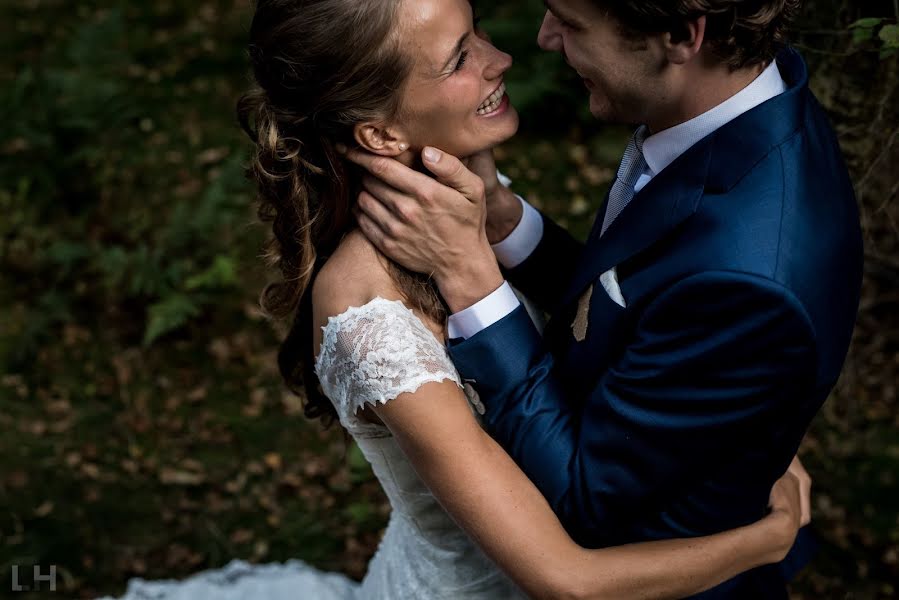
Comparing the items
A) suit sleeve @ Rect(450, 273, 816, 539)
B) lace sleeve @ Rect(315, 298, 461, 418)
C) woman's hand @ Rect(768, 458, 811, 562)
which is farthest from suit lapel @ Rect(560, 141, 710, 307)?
woman's hand @ Rect(768, 458, 811, 562)

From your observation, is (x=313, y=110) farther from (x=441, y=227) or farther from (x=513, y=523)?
(x=513, y=523)

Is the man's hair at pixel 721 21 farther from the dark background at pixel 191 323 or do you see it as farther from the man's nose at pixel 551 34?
the dark background at pixel 191 323

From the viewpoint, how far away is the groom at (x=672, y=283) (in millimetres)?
2016

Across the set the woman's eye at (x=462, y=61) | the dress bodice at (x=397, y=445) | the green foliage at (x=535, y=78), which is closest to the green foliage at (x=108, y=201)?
the green foliage at (x=535, y=78)

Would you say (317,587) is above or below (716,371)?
below

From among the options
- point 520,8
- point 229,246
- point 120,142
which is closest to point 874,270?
point 520,8

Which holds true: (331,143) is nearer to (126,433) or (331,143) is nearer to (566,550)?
(566,550)

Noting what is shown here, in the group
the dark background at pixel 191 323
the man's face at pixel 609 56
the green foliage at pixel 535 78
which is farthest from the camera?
the green foliage at pixel 535 78

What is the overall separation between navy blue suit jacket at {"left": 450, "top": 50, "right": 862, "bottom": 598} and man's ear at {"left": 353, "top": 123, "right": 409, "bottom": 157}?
58 cm

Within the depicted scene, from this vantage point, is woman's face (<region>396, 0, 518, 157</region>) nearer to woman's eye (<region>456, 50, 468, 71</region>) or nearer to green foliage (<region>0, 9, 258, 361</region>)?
woman's eye (<region>456, 50, 468, 71</region>)

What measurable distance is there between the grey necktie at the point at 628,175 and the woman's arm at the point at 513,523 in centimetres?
67

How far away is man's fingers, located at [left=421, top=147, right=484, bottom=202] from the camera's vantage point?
248 cm

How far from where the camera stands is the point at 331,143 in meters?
2.57

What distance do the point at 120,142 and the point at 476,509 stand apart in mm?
5678
